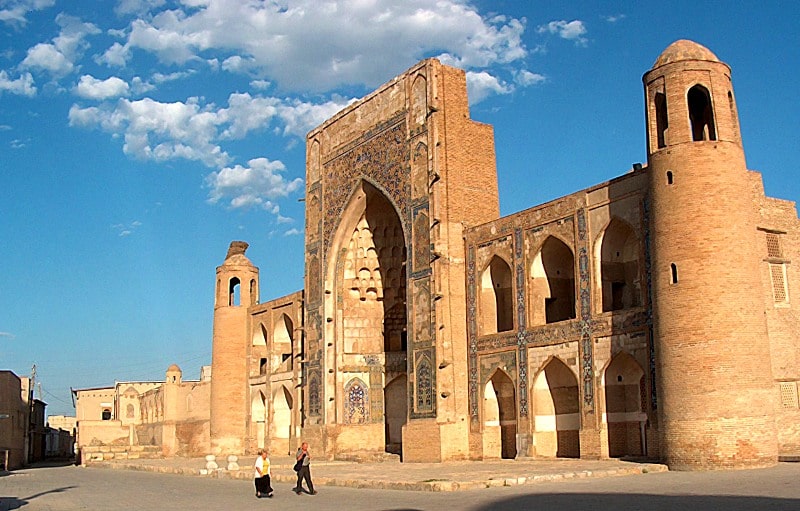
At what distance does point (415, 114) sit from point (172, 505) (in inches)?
546

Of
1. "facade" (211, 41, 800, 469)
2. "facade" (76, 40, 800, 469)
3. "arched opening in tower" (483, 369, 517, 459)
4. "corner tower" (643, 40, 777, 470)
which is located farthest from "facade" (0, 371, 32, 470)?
"corner tower" (643, 40, 777, 470)

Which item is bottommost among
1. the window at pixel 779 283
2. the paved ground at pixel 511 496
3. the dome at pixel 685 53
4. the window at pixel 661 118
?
the paved ground at pixel 511 496

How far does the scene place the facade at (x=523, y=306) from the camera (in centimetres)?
1591

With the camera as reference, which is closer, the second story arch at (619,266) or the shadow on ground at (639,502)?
the shadow on ground at (639,502)

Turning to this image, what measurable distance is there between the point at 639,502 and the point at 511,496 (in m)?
2.19

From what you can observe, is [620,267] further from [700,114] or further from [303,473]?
[303,473]

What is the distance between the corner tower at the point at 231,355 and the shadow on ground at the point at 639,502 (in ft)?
73.8

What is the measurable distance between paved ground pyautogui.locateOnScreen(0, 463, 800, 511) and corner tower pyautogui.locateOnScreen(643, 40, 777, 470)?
0.88 m

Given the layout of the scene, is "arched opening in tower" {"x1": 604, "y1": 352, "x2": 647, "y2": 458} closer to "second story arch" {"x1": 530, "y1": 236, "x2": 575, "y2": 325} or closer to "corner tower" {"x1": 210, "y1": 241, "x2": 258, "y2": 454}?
"second story arch" {"x1": 530, "y1": 236, "x2": 575, "y2": 325}

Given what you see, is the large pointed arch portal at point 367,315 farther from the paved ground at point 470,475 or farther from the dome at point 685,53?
the dome at point 685,53

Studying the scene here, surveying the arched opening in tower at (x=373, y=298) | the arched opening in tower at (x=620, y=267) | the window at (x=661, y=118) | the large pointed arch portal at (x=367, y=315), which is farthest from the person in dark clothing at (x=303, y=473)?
the arched opening in tower at (x=373, y=298)

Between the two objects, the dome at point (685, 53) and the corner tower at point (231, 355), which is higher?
the dome at point (685, 53)

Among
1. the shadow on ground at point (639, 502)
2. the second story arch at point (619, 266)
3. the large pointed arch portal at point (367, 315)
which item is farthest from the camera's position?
the large pointed arch portal at point (367, 315)

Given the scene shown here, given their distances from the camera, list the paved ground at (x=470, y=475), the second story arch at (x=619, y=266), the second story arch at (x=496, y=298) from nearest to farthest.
A: 1. the paved ground at (x=470, y=475)
2. the second story arch at (x=619, y=266)
3. the second story arch at (x=496, y=298)
